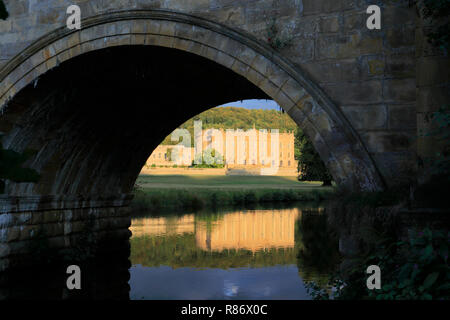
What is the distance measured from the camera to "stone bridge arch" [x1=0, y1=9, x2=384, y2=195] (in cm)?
561

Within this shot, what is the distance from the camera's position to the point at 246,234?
1778cm

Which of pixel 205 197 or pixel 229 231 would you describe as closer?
pixel 229 231

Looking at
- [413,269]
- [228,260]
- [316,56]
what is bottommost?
[228,260]

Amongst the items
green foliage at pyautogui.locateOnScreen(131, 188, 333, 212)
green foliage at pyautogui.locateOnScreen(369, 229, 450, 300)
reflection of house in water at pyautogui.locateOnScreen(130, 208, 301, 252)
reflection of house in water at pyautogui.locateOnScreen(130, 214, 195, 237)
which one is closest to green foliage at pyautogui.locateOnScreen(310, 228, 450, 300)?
green foliage at pyautogui.locateOnScreen(369, 229, 450, 300)

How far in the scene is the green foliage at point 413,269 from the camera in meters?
3.79

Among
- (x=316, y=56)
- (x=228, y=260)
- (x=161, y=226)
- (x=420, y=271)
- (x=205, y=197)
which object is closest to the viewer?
(x=420, y=271)

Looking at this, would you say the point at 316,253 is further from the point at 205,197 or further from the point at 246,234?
the point at 205,197

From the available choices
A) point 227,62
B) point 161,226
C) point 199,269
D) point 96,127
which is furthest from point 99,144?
point 161,226

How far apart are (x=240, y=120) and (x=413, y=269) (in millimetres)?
105439

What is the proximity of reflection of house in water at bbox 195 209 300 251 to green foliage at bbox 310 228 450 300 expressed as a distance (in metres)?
10.0

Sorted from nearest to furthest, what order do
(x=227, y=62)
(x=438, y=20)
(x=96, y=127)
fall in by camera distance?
(x=438, y=20) < (x=227, y=62) < (x=96, y=127)

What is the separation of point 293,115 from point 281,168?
82940 mm

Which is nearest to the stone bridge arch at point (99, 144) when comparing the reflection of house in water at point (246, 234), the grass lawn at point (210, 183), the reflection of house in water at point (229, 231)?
the reflection of house in water at point (246, 234)

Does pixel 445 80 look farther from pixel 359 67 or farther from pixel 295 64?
pixel 295 64
